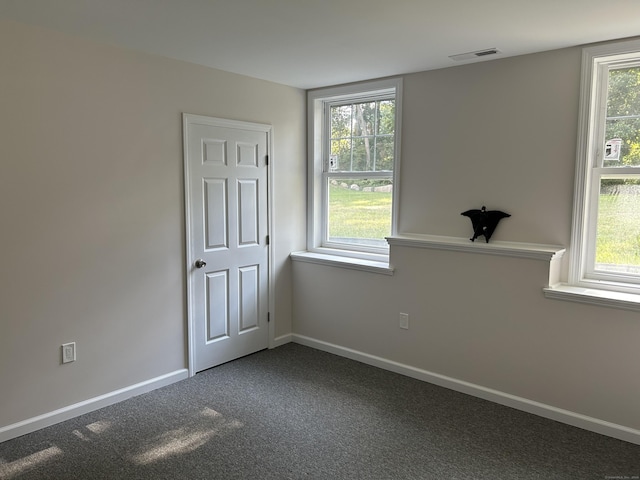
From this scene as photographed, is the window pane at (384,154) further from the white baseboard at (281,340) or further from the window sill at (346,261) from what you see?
the white baseboard at (281,340)

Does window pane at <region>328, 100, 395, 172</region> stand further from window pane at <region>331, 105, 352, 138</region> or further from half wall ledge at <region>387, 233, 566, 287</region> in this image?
half wall ledge at <region>387, 233, 566, 287</region>

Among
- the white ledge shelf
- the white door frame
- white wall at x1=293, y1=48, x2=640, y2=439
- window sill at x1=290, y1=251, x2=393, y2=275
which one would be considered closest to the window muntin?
window sill at x1=290, y1=251, x2=393, y2=275

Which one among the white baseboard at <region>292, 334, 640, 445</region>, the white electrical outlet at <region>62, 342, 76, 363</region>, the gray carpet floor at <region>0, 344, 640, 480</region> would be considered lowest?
the gray carpet floor at <region>0, 344, 640, 480</region>

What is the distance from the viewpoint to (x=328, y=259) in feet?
13.4

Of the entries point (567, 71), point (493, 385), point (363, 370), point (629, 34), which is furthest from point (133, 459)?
point (629, 34)

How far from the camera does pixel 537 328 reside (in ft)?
9.96

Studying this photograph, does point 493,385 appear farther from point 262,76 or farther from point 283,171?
point 262,76

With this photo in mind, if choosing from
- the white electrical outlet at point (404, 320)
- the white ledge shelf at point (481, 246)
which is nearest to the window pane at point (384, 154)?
the white ledge shelf at point (481, 246)

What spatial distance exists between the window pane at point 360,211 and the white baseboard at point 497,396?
98 centimetres

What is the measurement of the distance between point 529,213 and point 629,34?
1168 millimetres

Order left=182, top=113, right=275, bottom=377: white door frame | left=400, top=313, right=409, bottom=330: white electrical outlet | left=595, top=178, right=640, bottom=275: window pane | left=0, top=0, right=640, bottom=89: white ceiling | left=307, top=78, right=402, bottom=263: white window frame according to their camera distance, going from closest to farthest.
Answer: left=0, top=0, right=640, bottom=89: white ceiling, left=595, top=178, right=640, bottom=275: window pane, left=182, top=113, right=275, bottom=377: white door frame, left=400, top=313, right=409, bottom=330: white electrical outlet, left=307, top=78, right=402, bottom=263: white window frame

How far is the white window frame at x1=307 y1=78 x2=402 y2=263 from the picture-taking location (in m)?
3.89

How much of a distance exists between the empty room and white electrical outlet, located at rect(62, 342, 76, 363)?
0.01 meters

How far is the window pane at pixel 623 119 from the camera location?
9.36 feet
